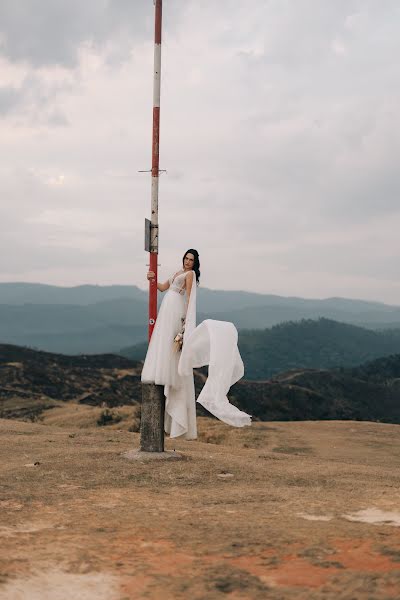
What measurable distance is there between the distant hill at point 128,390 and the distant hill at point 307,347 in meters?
40.0

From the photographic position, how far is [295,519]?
20.1 ft

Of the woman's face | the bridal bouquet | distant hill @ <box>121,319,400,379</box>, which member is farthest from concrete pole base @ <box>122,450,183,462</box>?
distant hill @ <box>121,319,400,379</box>

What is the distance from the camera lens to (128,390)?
3612 cm

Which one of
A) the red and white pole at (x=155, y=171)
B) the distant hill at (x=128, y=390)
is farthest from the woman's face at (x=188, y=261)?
the distant hill at (x=128, y=390)

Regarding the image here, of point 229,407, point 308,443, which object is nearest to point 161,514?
point 229,407

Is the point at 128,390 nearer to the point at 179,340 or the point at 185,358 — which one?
the point at 179,340

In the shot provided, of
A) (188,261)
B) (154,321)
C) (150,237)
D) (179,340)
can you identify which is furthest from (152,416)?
(150,237)

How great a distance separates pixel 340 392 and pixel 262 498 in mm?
41410

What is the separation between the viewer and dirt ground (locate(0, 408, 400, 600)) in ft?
14.4

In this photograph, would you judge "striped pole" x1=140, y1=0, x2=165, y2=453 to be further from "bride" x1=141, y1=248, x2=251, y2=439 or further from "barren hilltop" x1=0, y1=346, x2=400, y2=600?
"barren hilltop" x1=0, y1=346, x2=400, y2=600

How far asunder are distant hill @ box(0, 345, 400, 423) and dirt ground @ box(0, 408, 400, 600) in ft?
54.2

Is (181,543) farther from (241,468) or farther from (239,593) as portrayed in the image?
(241,468)

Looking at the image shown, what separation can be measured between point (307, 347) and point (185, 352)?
97608 mm

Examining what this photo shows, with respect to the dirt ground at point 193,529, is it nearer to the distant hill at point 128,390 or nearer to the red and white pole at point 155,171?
the red and white pole at point 155,171
